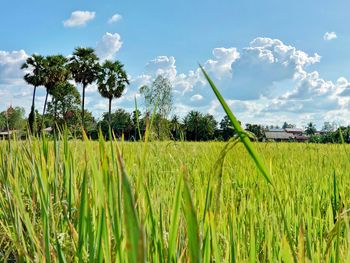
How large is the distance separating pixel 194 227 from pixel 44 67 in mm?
48094

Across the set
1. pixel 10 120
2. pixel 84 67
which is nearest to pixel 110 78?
pixel 84 67

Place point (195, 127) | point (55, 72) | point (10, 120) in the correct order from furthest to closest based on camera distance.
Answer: point (55, 72) < point (195, 127) < point (10, 120)

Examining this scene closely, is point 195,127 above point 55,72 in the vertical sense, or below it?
below

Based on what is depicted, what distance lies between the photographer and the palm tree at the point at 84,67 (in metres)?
A: 41.5

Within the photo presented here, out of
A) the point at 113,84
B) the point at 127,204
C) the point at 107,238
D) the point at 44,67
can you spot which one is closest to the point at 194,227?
the point at 127,204

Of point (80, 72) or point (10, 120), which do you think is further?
point (80, 72)

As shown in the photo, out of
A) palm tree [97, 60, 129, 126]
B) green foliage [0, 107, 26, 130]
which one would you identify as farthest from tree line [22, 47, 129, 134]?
green foliage [0, 107, 26, 130]

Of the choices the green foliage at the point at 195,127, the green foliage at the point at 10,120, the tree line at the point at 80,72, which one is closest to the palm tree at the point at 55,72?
the tree line at the point at 80,72

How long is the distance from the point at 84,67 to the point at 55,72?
567cm

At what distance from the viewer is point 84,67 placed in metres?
42.4

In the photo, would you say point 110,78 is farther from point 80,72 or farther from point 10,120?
point 10,120

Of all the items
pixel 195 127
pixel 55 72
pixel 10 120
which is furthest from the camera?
pixel 55 72

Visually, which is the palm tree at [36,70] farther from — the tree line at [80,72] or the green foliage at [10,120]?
the green foliage at [10,120]

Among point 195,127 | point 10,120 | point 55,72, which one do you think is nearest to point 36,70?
point 55,72
